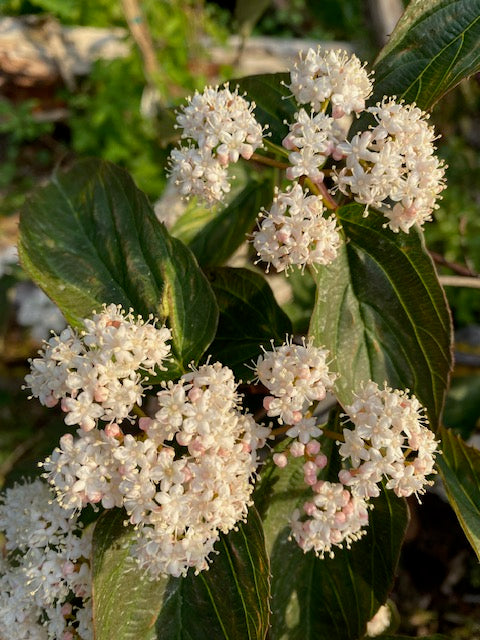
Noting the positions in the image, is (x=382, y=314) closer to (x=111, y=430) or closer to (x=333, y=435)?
(x=333, y=435)

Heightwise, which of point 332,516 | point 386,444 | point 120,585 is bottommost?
point 120,585

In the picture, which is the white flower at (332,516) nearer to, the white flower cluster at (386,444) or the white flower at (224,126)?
the white flower cluster at (386,444)

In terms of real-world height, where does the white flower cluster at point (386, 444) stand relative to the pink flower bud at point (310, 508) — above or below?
above

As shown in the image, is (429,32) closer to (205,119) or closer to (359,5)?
(205,119)

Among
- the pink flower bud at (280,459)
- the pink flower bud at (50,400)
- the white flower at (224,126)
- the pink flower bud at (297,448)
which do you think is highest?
the white flower at (224,126)

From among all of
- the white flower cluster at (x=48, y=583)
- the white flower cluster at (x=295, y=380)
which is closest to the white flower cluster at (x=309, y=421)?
the white flower cluster at (x=295, y=380)

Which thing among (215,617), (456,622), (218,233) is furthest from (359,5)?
(215,617)

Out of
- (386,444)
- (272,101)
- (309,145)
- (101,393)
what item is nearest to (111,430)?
(101,393)
